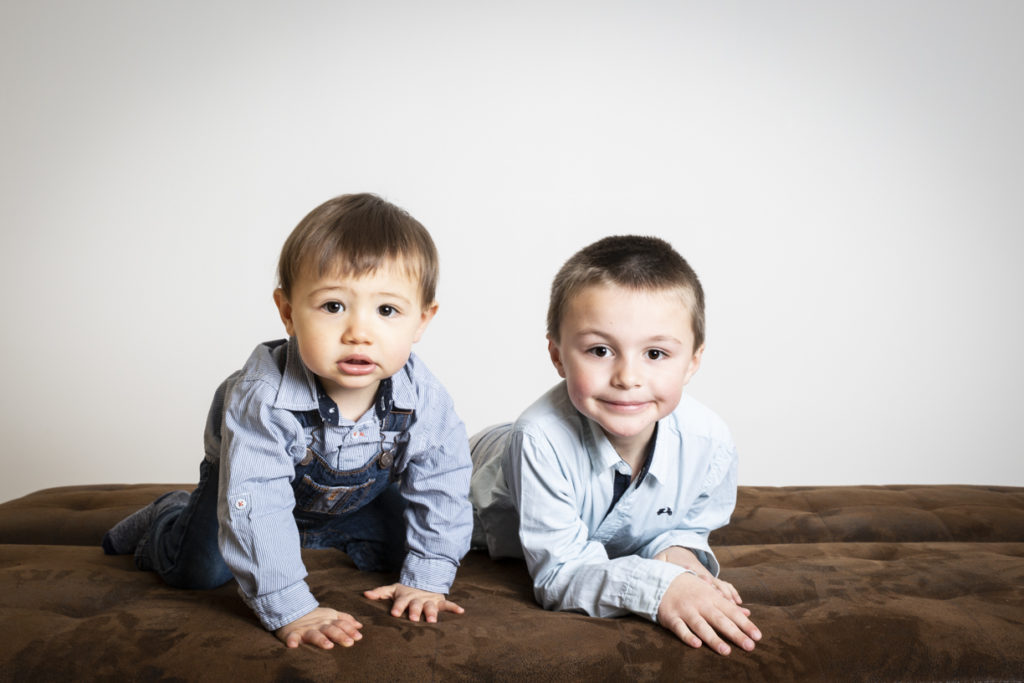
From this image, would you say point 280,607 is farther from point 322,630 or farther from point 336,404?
point 336,404

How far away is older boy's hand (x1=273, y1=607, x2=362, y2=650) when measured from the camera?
1852 mm

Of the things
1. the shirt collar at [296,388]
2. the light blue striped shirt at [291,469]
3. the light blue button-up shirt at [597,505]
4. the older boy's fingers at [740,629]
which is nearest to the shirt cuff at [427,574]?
the light blue striped shirt at [291,469]

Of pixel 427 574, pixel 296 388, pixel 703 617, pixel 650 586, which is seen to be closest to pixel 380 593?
pixel 427 574

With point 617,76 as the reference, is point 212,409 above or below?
below

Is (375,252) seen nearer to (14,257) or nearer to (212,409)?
(212,409)

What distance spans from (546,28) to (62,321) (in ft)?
9.21

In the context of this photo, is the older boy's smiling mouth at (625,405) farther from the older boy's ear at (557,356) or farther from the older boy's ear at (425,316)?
the older boy's ear at (425,316)

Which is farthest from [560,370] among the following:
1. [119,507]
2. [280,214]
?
[280,214]

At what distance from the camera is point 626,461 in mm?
2314

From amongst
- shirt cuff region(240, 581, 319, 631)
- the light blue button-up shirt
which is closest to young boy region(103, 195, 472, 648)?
shirt cuff region(240, 581, 319, 631)

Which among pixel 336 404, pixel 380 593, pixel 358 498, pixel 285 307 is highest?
pixel 285 307

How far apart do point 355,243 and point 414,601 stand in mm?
784

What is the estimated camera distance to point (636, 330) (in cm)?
207

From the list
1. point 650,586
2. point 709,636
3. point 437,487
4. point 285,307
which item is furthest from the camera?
point 437,487
